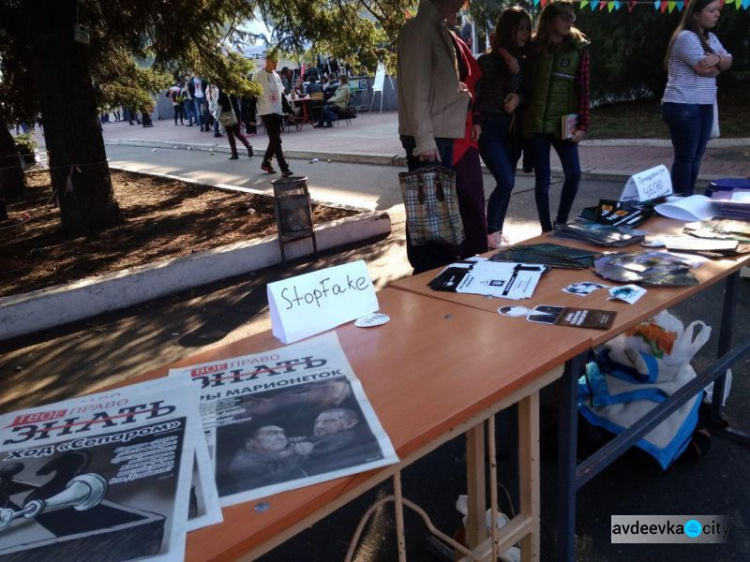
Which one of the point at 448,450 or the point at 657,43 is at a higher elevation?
the point at 657,43

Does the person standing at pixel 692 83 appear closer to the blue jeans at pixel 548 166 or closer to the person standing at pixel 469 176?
the blue jeans at pixel 548 166

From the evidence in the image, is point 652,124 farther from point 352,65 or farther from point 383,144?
point 352,65

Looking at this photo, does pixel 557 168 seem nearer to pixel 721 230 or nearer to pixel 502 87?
pixel 502 87

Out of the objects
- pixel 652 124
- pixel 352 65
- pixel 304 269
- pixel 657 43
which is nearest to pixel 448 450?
pixel 304 269

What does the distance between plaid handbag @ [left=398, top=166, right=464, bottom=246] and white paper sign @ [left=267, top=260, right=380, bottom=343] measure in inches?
70.9

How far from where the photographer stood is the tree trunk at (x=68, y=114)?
5.68 m

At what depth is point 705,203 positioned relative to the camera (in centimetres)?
262

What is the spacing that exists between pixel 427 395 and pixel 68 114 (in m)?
5.79

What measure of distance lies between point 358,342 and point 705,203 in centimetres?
189

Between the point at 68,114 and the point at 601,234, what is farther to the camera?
the point at 68,114

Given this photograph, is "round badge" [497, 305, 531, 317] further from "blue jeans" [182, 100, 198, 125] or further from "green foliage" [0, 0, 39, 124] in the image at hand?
"blue jeans" [182, 100, 198, 125]

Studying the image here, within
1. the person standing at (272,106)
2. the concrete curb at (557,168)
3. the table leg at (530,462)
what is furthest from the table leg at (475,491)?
the person standing at (272,106)

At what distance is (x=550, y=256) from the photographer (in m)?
2.12

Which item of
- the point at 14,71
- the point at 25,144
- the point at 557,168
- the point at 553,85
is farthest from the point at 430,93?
the point at 25,144
